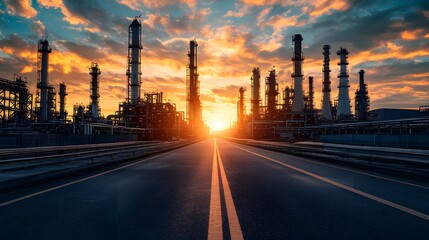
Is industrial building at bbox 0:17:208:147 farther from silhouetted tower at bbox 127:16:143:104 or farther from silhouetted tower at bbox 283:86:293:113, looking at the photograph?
silhouetted tower at bbox 283:86:293:113

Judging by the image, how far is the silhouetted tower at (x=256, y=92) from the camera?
93250 mm

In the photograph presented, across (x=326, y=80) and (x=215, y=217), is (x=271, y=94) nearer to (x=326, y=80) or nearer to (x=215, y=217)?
(x=326, y=80)

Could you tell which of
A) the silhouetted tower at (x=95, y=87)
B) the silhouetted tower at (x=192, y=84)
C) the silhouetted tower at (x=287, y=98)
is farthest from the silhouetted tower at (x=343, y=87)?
the silhouetted tower at (x=95, y=87)

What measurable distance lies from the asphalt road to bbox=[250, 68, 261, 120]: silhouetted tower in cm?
8273

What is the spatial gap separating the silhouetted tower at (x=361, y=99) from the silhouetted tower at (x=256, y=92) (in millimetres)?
28091

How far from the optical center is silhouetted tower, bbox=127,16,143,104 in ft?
226

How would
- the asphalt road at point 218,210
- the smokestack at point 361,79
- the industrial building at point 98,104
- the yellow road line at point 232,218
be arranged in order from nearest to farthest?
the yellow road line at point 232,218, the asphalt road at point 218,210, the industrial building at point 98,104, the smokestack at point 361,79

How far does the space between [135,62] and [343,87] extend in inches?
1954

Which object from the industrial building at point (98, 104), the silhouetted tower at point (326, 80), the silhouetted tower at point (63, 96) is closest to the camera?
the industrial building at point (98, 104)

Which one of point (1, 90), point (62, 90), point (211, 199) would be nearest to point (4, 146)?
point (211, 199)

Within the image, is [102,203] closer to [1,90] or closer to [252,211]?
[252,211]

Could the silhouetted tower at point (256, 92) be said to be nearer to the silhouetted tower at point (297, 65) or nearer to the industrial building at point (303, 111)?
the industrial building at point (303, 111)

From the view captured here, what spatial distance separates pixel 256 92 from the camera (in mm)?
96312

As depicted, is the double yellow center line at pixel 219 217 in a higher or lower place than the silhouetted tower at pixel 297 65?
lower
